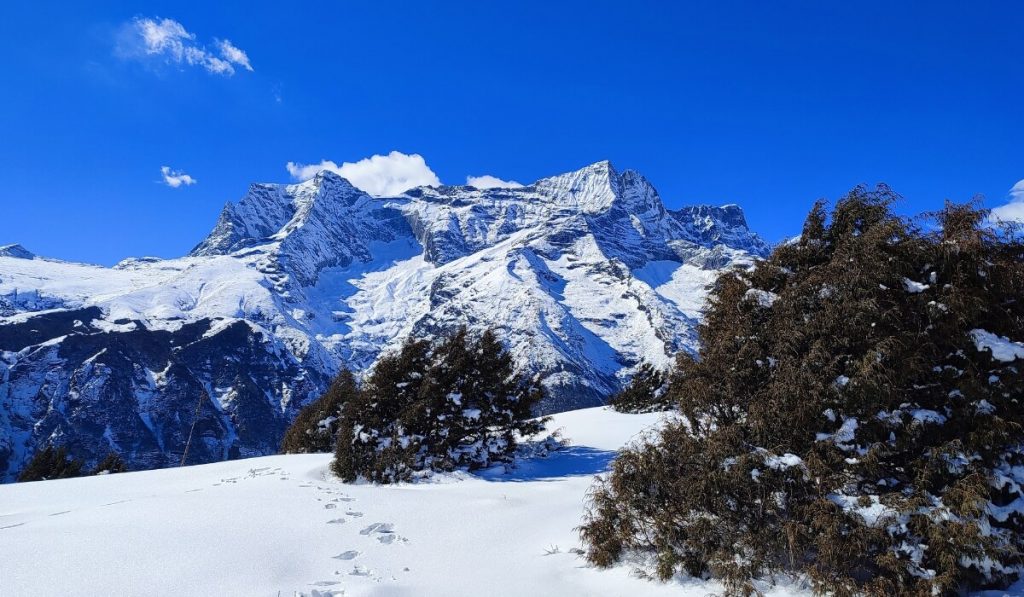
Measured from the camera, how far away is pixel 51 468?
28.8 m

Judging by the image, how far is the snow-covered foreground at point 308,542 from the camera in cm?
514

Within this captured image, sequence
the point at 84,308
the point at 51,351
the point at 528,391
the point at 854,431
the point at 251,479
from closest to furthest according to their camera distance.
Result: 1. the point at 854,431
2. the point at 251,479
3. the point at 528,391
4. the point at 51,351
5. the point at 84,308

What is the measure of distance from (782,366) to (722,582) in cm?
236

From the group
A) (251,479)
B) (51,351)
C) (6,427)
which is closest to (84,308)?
(51,351)

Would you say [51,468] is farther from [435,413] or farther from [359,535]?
[359,535]

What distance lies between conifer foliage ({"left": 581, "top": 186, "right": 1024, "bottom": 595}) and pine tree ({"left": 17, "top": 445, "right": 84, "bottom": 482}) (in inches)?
1250

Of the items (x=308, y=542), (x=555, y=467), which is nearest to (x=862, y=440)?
(x=308, y=542)

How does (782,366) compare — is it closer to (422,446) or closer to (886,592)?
(886,592)

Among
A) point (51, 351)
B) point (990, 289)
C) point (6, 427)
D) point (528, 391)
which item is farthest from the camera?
point (51, 351)

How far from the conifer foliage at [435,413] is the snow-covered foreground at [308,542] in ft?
3.14

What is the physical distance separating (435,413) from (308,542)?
596 centimetres

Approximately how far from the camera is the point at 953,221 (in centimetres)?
618

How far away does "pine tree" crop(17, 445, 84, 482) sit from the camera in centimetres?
2673

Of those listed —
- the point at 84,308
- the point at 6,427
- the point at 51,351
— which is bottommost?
the point at 6,427
